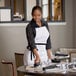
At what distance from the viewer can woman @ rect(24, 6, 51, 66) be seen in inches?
159

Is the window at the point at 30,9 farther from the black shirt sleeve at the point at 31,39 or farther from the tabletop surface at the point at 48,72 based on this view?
the tabletop surface at the point at 48,72

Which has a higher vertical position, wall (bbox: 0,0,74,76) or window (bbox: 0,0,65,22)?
window (bbox: 0,0,65,22)

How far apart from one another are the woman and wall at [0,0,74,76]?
2289mm

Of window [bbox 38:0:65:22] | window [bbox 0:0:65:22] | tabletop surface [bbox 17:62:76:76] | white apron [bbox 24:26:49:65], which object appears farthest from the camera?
window [bbox 38:0:65:22]

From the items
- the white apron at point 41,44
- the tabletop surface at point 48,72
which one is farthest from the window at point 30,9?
the tabletop surface at point 48,72

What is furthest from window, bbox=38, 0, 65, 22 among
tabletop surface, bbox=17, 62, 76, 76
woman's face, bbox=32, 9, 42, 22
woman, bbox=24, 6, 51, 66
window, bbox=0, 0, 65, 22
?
tabletop surface, bbox=17, 62, 76, 76

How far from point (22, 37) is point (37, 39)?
2.45 metres

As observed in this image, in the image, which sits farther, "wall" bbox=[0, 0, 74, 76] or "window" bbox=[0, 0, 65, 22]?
"window" bbox=[0, 0, 65, 22]

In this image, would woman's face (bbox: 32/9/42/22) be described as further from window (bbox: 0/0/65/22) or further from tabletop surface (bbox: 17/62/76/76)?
window (bbox: 0/0/65/22)

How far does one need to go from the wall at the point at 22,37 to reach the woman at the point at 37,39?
7.51 feet

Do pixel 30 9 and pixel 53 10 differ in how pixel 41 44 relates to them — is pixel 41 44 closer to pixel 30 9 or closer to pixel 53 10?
pixel 30 9

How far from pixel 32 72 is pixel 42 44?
0.79 metres

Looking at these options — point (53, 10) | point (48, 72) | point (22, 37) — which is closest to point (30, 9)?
point (53, 10)

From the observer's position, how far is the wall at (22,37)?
6504mm
